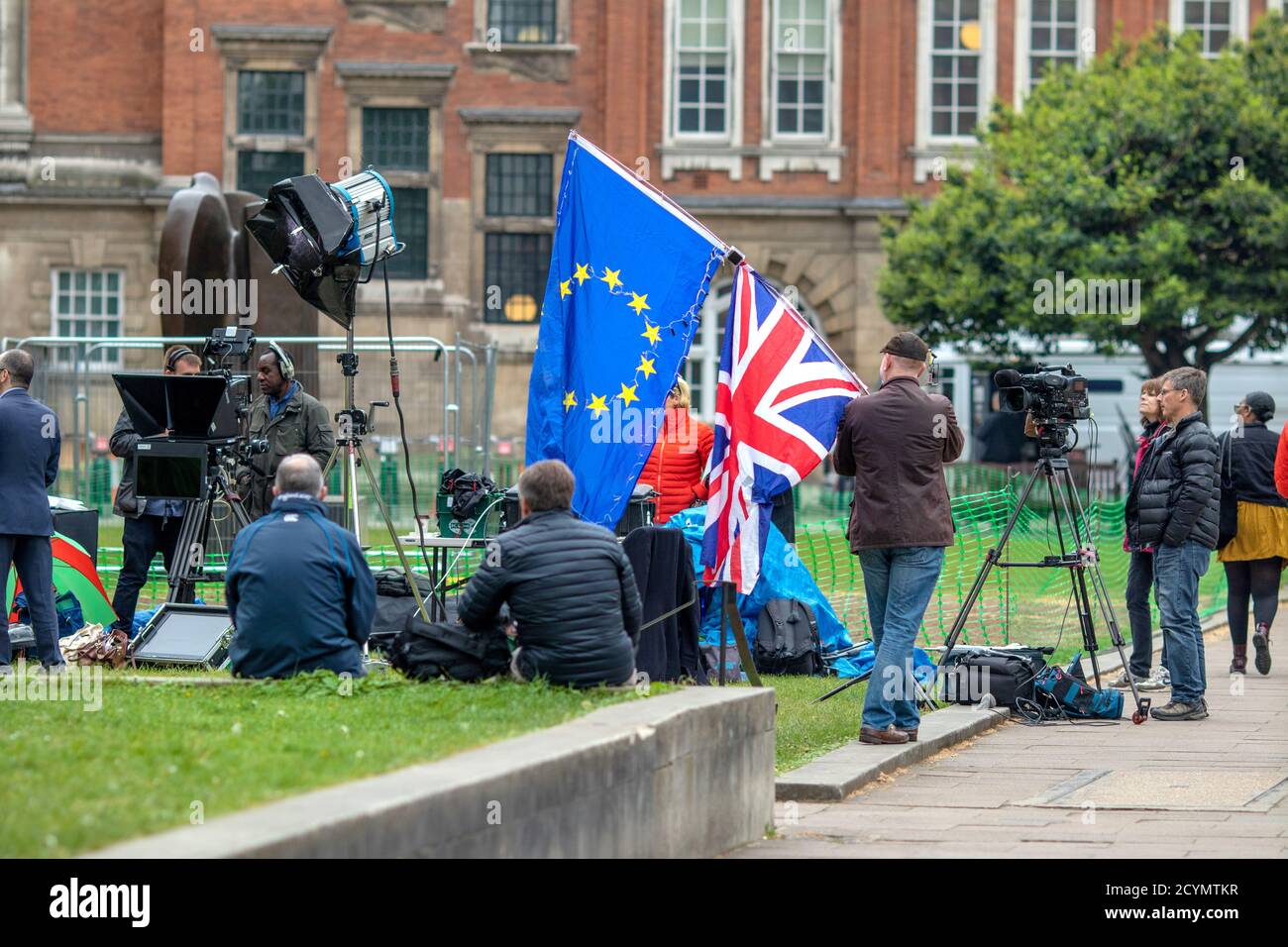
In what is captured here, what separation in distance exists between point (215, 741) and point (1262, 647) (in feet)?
31.2

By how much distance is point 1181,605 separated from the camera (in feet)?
37.1

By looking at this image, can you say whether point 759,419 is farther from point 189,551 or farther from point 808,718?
point 189,551

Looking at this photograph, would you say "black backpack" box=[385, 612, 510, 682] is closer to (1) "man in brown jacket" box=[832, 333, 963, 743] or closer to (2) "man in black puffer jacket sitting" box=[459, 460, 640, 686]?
(2) "man in black puffer jacket sitting" box=[459, 460, 640, 686]

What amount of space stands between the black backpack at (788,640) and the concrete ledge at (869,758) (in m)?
1.29

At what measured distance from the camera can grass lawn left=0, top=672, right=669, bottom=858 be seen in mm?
5309

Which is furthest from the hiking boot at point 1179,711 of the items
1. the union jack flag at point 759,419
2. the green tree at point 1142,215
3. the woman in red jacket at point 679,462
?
the green tree at point 1142,215

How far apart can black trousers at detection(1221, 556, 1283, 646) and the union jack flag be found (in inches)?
194

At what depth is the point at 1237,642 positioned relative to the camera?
14.0m

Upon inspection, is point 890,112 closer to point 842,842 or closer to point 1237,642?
point 1237,642

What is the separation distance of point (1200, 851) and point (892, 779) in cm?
213

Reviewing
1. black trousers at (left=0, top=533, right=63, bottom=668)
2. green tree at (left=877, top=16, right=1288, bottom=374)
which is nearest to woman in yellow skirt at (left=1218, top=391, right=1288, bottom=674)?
black trousers at (left=0, top=533, right=63, bottom=668)

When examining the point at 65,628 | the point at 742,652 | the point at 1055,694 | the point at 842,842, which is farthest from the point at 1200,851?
the point at 65,628

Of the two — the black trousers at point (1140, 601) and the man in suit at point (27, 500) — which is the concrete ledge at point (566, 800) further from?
the black trousers at point (1140, 601)

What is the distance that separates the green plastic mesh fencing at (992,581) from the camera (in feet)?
50.8
